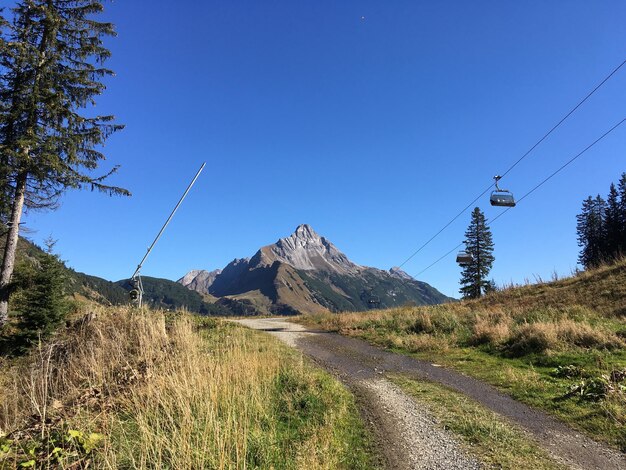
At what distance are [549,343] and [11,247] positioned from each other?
21381mm

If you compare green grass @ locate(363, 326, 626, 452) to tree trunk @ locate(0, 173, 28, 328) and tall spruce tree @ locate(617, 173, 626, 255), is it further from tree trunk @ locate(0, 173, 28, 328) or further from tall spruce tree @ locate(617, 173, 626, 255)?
tall spruce tree @ locate(617, 173, 626, 255)

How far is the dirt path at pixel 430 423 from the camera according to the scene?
5.23m

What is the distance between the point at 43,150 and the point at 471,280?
57.5 metres

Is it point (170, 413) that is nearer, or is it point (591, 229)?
point (170, 413)

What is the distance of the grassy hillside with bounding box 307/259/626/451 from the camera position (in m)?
7.36

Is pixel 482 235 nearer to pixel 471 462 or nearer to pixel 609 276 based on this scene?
pixel 609 276

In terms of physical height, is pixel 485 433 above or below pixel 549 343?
below

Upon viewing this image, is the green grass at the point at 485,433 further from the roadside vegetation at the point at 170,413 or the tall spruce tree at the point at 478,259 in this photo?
the tall spruce tree at the point at 478,259

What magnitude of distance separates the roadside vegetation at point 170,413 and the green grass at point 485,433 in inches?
62.2

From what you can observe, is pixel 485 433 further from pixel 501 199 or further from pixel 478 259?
pixel 478 259

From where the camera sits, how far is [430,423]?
661cm

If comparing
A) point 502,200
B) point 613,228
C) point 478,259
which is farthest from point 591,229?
point 502,200

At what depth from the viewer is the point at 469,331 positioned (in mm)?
16922

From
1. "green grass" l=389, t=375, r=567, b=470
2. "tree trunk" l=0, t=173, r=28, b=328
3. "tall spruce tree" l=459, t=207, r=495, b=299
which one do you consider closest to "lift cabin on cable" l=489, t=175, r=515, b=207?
"green grass" l=389, t=375, r=567, b=470
